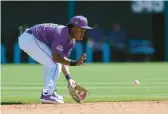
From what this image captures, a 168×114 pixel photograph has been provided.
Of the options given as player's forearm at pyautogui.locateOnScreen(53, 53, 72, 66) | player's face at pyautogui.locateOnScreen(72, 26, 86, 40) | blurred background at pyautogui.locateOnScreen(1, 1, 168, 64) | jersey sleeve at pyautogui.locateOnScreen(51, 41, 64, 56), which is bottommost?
blurred background at pyautogui.locateOnScreen(1, 1, 168, 64)

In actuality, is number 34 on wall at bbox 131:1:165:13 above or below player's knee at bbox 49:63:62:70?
below

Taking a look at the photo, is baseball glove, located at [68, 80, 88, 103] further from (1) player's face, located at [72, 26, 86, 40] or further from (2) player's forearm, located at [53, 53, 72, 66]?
(1) player's face, located at [72, 26, 86, 40]

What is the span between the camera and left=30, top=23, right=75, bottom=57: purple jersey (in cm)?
854

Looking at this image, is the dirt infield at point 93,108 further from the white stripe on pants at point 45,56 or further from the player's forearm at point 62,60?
the player's forearm at point 62,60

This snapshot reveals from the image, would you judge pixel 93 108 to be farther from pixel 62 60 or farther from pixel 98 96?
pixel 98 96

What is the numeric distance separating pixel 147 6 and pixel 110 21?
1.87 metres

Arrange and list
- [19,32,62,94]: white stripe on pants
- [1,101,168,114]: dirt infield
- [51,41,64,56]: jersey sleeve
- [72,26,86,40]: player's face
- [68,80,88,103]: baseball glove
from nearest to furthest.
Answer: [1,101,168,114]: dirt infield, [51,41,64,56]: jersey sleeve, [72,26,86,40]: player's face, [19,32,62,94]: white stripe on pants, [68,80,88,103]: baseball glove

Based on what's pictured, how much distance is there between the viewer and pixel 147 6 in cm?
2412

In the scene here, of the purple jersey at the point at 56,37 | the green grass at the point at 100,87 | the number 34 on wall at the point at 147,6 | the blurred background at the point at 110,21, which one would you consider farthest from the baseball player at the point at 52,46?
the number 34 on wall at the point at 147,6

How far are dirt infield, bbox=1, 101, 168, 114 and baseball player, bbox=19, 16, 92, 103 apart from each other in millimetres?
430

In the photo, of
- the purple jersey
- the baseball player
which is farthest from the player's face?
the purple jersey

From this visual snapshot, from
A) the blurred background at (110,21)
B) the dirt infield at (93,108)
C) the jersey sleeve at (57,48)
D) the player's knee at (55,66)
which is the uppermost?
the jersey sleeve at (57,48)

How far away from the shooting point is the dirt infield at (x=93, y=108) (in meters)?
7.77

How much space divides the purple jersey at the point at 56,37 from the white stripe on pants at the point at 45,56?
100 mm
